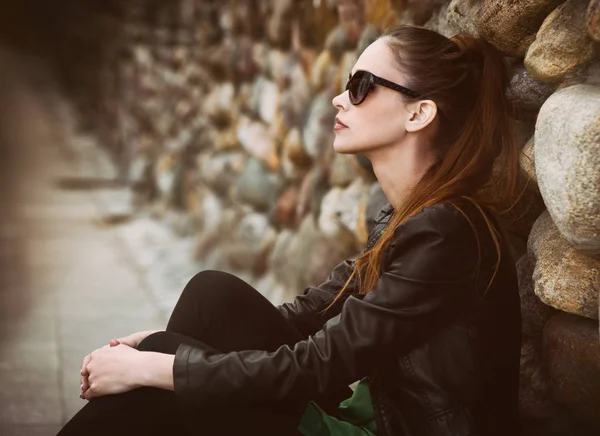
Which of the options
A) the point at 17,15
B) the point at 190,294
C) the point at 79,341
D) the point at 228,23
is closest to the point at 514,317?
the point at 190,294

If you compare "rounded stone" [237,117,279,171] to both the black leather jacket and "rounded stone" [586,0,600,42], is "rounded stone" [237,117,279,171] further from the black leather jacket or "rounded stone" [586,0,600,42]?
"rounded stone" [586,0,600,42]

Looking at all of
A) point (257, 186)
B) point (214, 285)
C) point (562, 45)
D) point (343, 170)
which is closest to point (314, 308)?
point (214, 285)

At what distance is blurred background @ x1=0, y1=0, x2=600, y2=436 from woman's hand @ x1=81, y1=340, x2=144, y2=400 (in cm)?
73

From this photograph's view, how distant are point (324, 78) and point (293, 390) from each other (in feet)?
5.59

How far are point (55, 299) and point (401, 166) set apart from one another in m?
2.43

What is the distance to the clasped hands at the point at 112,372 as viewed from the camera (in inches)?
53.8

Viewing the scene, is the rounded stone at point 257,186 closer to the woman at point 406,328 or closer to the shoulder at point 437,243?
the woman at point 406,328

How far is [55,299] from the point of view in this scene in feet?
11.6

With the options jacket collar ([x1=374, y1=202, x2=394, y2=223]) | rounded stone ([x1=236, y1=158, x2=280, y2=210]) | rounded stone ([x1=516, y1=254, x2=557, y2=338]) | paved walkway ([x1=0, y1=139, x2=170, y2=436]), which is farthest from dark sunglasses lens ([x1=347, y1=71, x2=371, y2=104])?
rounded stone ([x1=236, y1=158, x2=280, y2=210])

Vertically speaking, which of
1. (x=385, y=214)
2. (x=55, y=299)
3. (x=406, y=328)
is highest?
(x=385, y=214)

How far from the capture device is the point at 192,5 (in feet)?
15.4

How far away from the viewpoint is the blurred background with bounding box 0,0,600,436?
1357 millimetres

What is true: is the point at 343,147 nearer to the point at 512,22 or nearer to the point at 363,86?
the point at 363,86

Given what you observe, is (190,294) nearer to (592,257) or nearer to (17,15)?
(592,257)
